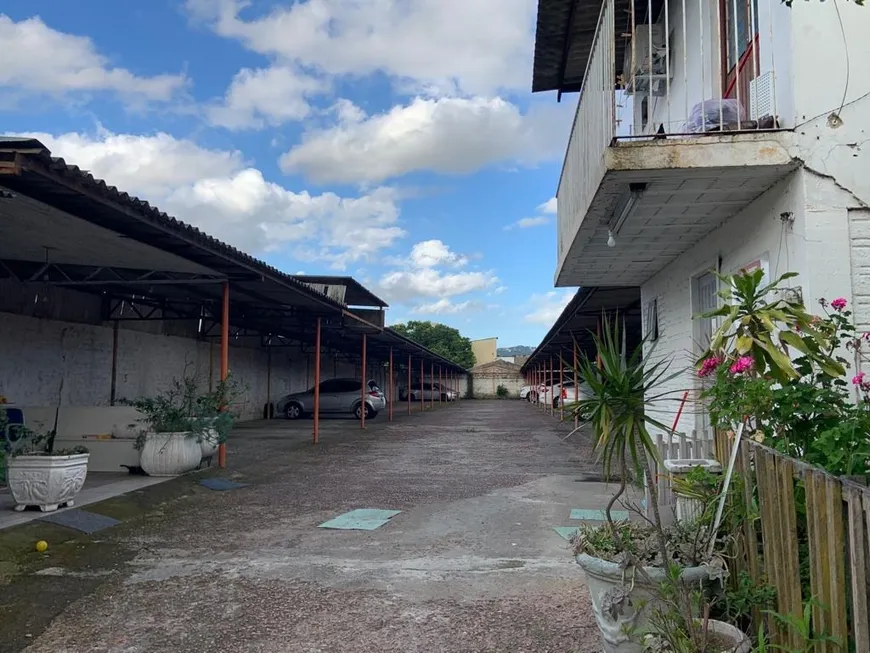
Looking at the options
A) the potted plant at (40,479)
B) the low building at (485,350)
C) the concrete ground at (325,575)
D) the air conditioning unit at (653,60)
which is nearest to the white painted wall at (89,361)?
the concrete ground at (325,575)

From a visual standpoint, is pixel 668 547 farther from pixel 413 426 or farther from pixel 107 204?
pixel 413 426

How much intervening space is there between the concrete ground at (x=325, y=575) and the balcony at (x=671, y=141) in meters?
3.10

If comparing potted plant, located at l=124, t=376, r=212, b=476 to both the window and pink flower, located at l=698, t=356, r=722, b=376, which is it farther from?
the window

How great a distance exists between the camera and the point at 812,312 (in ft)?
15.4

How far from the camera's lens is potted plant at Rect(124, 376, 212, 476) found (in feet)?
30.0

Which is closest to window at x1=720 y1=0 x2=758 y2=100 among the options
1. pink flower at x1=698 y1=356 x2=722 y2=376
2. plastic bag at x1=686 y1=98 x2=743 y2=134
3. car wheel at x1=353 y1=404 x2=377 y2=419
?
plastic bag at x1=686 y1=98 x2=743 y2=134

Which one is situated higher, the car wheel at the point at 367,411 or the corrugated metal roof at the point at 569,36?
the corrugated metal roof at the point at 569,36

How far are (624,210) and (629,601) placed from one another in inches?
153

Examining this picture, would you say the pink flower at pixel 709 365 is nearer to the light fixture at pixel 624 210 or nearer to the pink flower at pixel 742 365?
the pink flower at pixel 742 365

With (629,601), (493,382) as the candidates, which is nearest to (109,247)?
(629,601)

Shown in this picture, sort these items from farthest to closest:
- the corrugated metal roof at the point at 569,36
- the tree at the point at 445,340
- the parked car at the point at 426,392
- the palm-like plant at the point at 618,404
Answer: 1. the tree at the point at 445,340
2. the parked car at the point at 426,392
3. the corrugated metal roof at the point at 569,36
4. the palm-like plant at the point at 618,404

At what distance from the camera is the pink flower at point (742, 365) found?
3246 millimetres

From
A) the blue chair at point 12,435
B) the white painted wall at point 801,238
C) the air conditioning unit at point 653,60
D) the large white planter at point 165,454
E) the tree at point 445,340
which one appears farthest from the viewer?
the tree at point 445,340

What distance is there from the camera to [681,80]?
802cm
